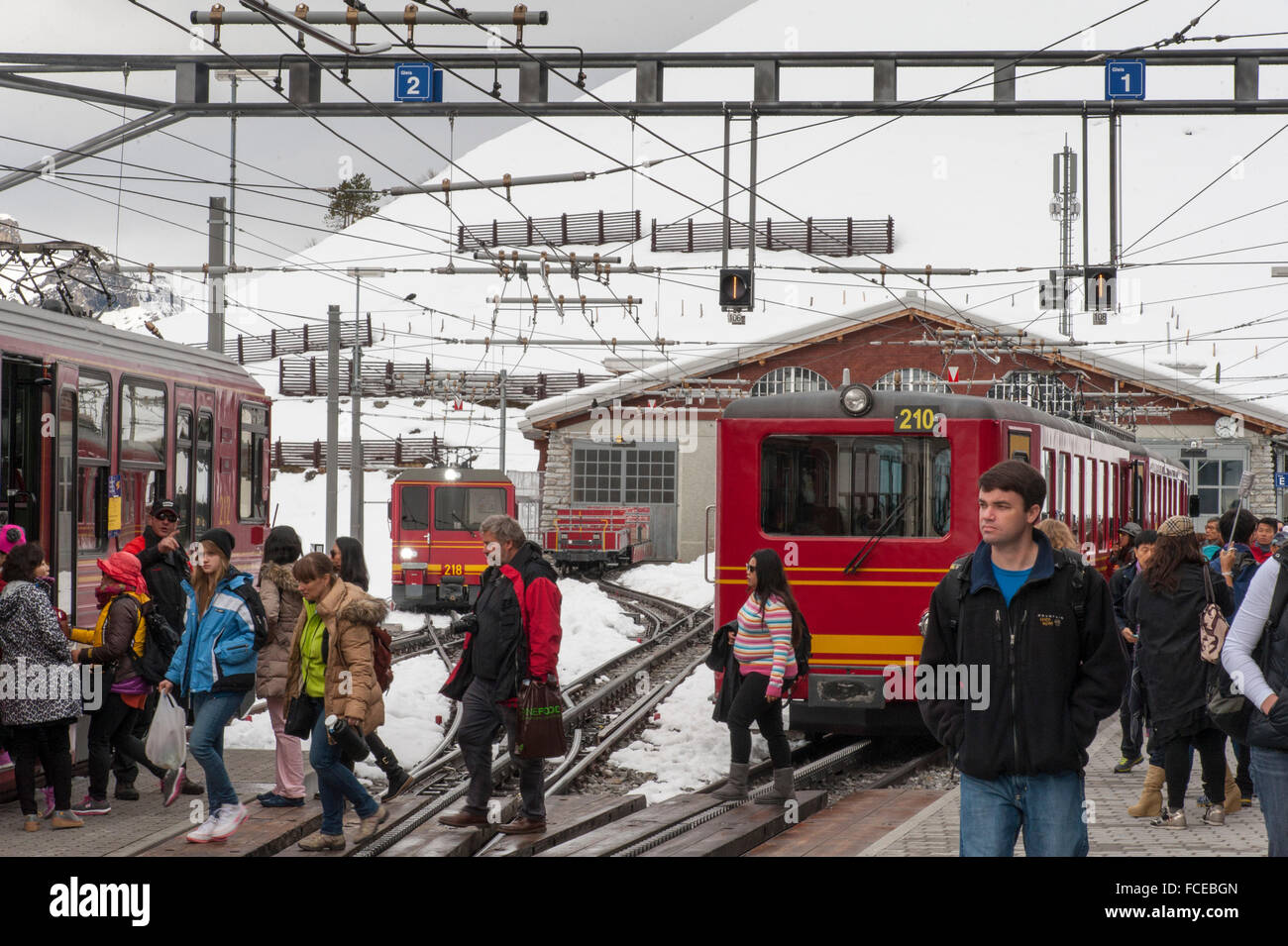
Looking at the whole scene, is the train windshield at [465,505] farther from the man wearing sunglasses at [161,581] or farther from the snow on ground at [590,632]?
the man wearing sunglasses at [161,581]

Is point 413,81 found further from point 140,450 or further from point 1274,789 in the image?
point 1274,789

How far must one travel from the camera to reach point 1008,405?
42.0ft

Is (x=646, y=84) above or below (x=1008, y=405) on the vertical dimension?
above

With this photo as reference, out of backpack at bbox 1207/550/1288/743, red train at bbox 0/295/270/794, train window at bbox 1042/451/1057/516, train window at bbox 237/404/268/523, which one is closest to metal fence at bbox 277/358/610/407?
train window at bbox 237/404/268/523

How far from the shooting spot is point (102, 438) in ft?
39.3

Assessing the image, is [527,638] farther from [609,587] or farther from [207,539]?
[609,587]

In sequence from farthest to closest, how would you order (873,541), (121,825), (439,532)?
(439,532)
(873,541)
(121,825)

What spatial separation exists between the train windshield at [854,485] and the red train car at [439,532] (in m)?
14.7

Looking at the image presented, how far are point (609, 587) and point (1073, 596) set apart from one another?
1199 inches

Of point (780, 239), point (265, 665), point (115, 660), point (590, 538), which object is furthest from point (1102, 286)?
point (780, 239)

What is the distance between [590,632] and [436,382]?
22.1 metres

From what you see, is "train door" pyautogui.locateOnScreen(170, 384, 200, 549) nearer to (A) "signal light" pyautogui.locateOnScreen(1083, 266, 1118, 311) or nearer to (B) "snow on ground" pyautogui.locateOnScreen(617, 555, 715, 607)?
(A) "signal light" pyautogui.locateOnScreen(1083, 266, 1118, 311)

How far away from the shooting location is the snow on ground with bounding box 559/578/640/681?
19845 mm
